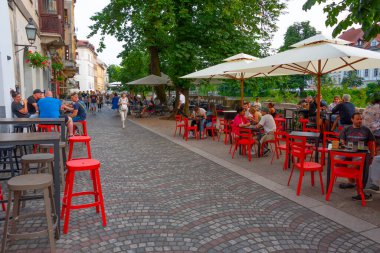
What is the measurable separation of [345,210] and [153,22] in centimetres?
1478

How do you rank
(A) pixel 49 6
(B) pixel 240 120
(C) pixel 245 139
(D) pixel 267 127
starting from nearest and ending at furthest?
(C) pixel 245 139 < (D) pixel 267 127 < (B) pixel 240 120 < (A) pixel 49 6

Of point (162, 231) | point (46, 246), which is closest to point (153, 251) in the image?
point (162, 231)

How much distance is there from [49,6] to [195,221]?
18.9 m

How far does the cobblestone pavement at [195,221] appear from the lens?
3750 millimetres

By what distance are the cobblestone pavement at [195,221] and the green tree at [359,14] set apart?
248 cm

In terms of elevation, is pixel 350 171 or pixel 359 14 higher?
pixel 359 14

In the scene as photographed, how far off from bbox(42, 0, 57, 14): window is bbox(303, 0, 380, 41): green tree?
17.8 meters

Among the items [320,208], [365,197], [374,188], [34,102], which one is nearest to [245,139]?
[374,188]

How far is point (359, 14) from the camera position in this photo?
340cm

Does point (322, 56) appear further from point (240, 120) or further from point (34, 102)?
point (34, 102)

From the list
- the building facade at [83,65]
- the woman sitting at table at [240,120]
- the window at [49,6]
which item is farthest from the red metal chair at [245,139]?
the building facade at [83,65]

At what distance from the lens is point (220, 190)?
588 centimetres

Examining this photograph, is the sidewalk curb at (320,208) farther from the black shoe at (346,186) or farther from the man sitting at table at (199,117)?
the man sitting at table at (199,117)

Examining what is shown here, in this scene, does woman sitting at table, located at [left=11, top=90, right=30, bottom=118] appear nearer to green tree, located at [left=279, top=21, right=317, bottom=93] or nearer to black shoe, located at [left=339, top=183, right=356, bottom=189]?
black shoe, located at [left=339, top=183, right=356, bottom=189]
